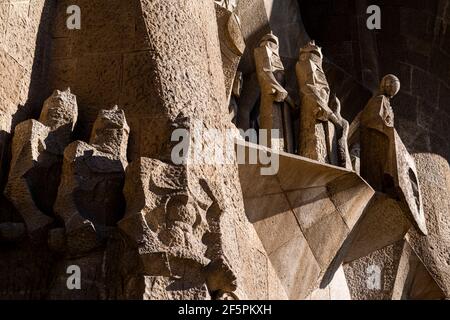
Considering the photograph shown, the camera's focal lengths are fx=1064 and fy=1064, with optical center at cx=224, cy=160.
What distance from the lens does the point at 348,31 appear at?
29.0 ft

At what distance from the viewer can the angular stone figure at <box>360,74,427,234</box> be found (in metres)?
6.81

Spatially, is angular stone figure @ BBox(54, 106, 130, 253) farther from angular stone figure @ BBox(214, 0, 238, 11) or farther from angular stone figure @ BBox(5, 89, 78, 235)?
angular stone figure @ BBox(214, 0, 238, 11)

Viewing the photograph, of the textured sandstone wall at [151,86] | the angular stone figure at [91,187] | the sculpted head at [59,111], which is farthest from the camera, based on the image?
the sculpted head at [59,111]

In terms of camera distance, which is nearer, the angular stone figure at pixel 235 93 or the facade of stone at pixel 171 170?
the facade of stone at pixel 171 170

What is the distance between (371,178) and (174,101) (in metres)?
2.75

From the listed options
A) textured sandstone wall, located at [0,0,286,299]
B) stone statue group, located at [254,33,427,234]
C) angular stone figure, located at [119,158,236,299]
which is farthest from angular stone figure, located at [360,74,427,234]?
angular stone figure, located at [119,158,236,299]

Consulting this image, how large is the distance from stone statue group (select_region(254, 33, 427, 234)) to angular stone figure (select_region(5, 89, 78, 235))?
198 cm

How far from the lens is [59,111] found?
4316 mm

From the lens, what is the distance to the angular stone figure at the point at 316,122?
6.04 meters

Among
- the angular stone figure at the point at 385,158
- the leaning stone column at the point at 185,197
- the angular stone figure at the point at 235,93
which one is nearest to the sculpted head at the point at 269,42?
the angular stone figure at the point at 235,93

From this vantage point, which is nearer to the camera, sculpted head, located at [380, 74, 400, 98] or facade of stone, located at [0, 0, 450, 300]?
facade of stone, located at [0, 0, 450, 300]

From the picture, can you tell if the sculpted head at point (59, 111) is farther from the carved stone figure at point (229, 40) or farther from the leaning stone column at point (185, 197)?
the carved stone figure at point (229, 40)

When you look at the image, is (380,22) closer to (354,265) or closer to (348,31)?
(348,31)

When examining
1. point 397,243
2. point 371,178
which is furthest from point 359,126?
point 397,243
